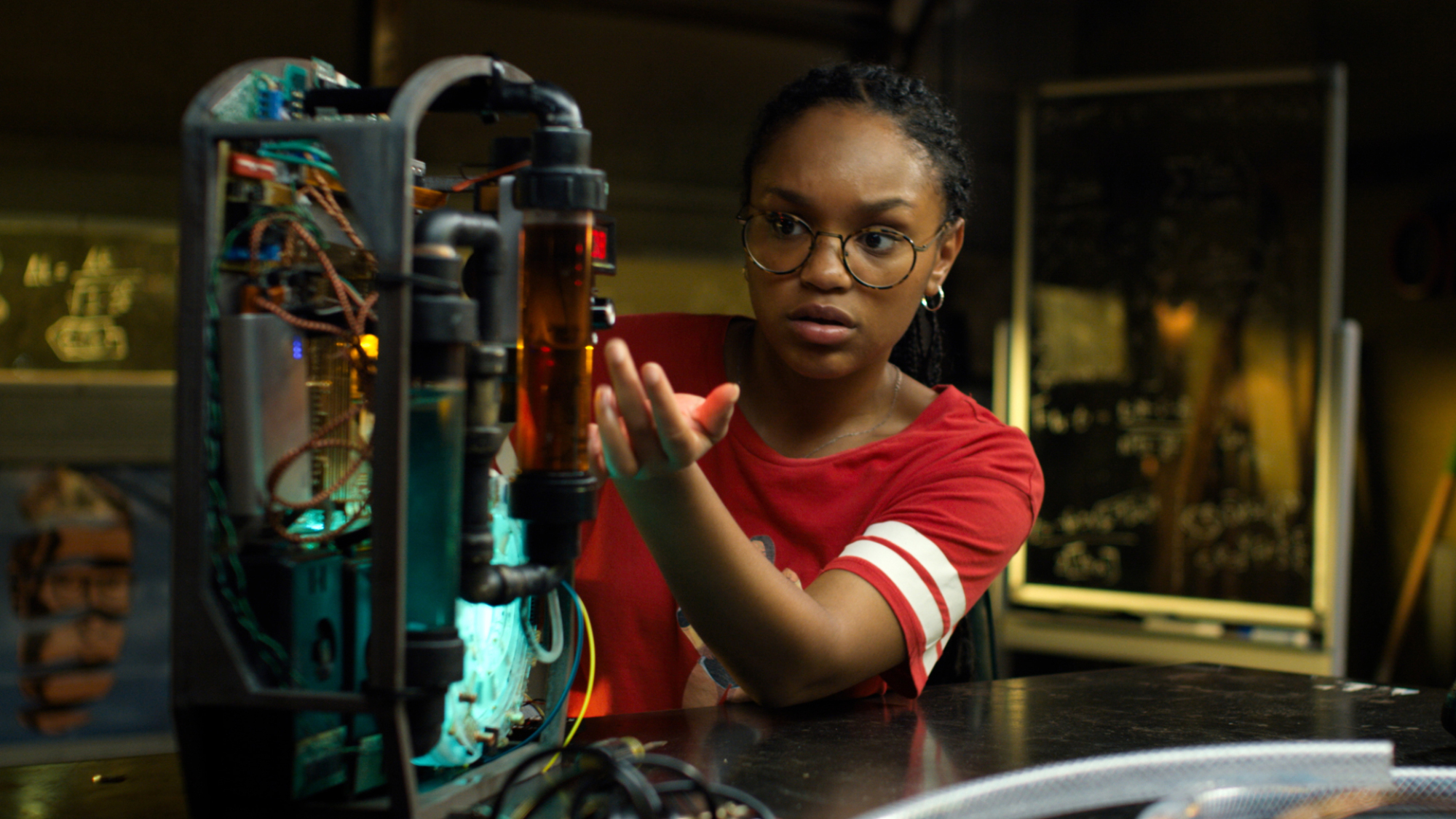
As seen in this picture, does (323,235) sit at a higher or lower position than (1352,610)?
higher

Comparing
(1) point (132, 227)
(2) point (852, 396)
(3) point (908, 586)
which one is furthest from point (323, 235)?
(1) point (132, 227)

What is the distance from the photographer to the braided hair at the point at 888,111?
3.99 ft

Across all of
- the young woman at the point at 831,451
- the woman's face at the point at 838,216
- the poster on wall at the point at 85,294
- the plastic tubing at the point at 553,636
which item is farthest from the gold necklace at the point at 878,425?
the poster on wall at the point at 85,294

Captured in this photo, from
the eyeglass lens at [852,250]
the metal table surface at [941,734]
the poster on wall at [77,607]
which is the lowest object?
the poster on wall at [77,607]

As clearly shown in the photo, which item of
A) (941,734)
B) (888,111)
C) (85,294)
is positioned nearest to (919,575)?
(941,734)

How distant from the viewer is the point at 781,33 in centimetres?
338

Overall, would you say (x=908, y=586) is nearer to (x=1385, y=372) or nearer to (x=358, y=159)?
(x=358, y=159)

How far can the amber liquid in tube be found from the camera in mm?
733

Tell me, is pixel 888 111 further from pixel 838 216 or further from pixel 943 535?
pixel 943 535

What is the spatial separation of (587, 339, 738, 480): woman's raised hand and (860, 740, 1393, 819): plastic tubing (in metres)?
0.26

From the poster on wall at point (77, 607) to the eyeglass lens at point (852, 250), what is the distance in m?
2.27

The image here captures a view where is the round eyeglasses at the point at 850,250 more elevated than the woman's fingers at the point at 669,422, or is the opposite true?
the round eyeglasses at the point at 850,250

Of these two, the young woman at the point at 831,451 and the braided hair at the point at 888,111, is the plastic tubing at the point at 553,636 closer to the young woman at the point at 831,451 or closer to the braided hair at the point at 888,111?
the young woman at the point at 831,451

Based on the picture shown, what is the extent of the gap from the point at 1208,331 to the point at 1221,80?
0.65 meters
